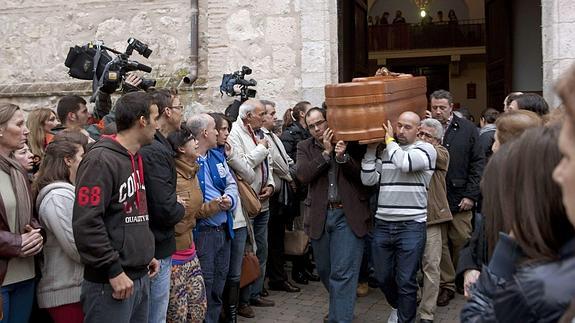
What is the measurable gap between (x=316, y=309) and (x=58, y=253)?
9.69 feet

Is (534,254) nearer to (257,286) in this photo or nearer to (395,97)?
(395,97)

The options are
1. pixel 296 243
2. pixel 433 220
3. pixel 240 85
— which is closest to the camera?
pixel 433 220

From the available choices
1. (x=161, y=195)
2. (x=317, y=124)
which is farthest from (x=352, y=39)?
(x=161, y=195)

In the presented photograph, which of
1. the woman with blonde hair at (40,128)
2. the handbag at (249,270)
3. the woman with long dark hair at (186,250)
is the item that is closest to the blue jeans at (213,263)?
the woman with long dark hair at (186,250)

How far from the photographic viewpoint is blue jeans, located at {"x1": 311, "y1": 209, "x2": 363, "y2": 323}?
15.8 feet

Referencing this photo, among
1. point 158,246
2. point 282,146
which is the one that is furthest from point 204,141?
point 282,146

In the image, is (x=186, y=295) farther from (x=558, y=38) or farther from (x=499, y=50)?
(x=499, y=50)

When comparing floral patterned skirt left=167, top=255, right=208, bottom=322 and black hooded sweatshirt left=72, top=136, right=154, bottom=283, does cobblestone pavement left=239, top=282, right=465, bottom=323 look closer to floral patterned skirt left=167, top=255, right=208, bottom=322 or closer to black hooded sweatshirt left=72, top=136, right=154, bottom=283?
floral patterned skirt left=167, top=255, right=208, bottom=322

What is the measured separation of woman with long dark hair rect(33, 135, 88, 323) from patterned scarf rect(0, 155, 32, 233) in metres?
0.07

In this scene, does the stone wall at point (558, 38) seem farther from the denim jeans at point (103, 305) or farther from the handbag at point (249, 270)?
the denim jeans at point (103, 305)

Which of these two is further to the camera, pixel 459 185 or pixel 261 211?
pixel 459 185

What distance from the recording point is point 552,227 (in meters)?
1.66

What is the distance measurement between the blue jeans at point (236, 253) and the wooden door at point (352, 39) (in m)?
3.91

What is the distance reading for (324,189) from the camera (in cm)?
496
